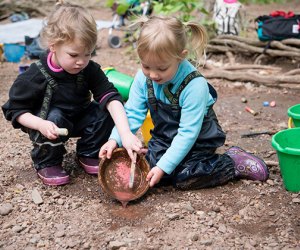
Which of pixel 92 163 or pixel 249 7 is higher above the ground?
pixel 92 163

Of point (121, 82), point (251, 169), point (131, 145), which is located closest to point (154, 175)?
point (131, 145)

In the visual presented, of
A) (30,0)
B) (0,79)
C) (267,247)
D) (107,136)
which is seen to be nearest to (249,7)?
(30,0)

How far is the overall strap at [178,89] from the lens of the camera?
2.30m

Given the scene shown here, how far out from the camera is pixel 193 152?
244 cm

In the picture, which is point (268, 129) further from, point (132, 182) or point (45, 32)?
point (45, 32)

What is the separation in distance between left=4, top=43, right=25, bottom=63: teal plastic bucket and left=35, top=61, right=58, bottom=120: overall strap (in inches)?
126

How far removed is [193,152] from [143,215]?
442mm

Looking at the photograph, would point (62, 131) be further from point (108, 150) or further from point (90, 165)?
point (90, 165)

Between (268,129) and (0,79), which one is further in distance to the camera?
(0,79)

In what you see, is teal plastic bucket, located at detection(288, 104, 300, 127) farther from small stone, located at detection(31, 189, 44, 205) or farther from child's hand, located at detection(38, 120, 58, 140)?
small stone, located at detection(31, 189, 44, 205)

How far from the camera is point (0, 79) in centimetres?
473

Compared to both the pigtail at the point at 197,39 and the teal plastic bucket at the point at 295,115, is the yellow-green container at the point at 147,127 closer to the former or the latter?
the pigtail at the point at 197,39

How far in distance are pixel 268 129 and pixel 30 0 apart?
6276mm

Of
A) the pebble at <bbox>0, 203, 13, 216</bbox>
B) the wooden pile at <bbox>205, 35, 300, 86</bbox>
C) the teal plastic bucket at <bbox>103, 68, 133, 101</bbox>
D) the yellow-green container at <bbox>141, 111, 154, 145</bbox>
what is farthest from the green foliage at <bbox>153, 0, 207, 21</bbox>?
the pebble at <bbox>0, 203, 13, 216</bbox>
